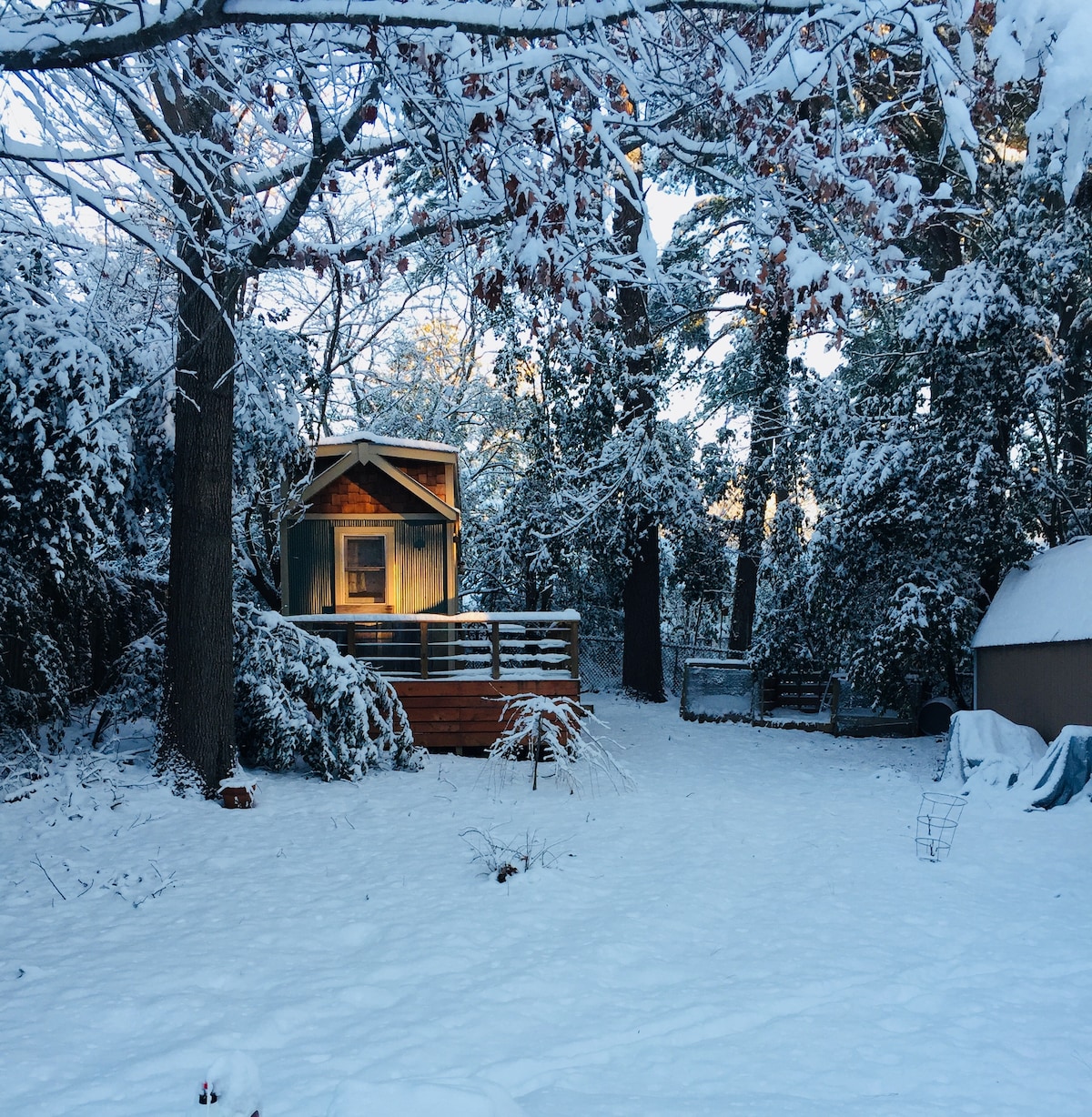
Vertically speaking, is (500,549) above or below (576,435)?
below

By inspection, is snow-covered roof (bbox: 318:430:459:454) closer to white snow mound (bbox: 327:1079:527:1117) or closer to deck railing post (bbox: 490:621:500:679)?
deck railing post (bbox: 490:621:500:679)

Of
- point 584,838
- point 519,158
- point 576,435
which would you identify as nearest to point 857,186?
point 519,158

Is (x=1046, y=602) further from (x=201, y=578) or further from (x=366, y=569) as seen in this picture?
(x=201, y=578)

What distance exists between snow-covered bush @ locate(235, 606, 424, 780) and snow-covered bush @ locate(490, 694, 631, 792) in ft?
5.02

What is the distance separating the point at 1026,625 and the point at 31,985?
1109 centimetres

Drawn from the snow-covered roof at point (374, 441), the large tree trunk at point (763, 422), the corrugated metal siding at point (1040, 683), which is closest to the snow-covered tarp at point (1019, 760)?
the corrugated metal siding at point (1040, 683)

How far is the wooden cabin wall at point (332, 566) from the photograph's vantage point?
46.5 feet

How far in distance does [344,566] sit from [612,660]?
11.4m

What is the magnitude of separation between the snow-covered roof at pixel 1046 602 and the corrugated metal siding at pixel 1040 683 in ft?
0.47

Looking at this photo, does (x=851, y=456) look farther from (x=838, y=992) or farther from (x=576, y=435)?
(x=838, y=992)

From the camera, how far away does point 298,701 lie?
379 inches

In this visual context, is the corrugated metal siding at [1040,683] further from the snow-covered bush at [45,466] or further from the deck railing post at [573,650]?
the snow-covered bush at [45,466]

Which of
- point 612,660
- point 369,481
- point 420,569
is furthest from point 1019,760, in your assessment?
point 612,660

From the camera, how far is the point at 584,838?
7449 mm
